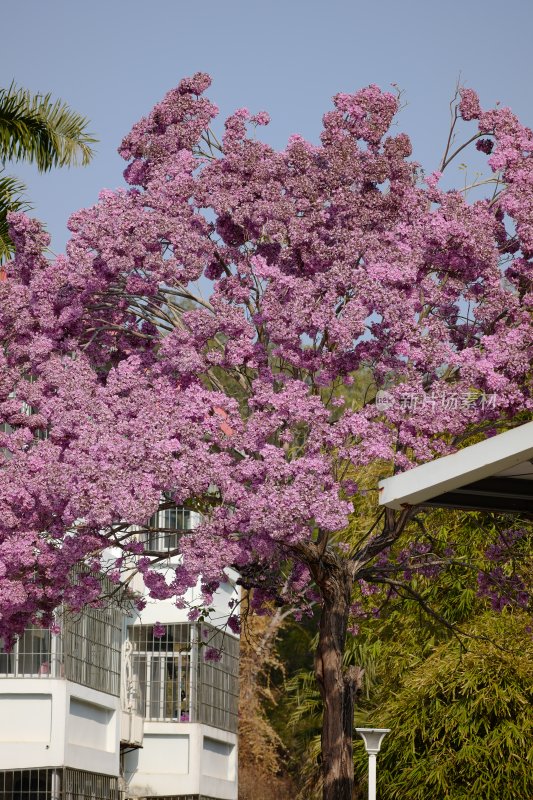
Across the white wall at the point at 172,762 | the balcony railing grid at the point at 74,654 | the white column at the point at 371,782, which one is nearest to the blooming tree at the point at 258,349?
the white column at the point at 371,782

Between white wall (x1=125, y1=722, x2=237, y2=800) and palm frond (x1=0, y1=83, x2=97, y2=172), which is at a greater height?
palm frond (x1=0, y1=83, x2=97, y2=172)

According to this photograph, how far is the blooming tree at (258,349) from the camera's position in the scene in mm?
15828

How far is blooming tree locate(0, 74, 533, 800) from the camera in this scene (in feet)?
51.9

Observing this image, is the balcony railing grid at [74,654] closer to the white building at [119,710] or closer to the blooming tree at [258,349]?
the white building at [119,710]

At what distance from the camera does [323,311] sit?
53.3ft

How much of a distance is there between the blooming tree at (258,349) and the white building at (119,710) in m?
7.30

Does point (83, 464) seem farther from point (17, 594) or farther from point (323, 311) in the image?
point (323, 311)

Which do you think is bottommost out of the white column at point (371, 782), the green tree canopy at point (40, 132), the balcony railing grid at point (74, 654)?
the white column at point (371, 782)

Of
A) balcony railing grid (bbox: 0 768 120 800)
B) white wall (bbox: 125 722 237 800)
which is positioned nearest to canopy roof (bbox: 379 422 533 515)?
balcony railing grid (bbox: 0 768 120 800)

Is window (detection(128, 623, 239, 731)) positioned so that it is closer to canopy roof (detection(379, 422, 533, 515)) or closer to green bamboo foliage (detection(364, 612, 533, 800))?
green bamboo foliage (detection(364, 612, 533, 800))

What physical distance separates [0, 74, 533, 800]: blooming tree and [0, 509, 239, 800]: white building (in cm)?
730

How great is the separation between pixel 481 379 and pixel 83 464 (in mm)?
4273

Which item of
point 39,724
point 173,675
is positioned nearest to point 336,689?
point 39,724

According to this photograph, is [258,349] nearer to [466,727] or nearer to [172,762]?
[466,727]
